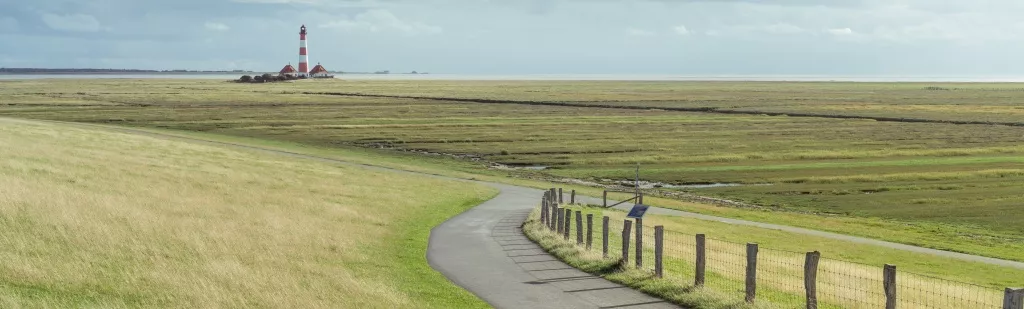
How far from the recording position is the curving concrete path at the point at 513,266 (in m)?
22.7

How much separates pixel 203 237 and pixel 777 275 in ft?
51.5

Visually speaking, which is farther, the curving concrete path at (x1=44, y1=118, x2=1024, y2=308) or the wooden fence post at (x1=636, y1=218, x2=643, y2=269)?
the wooden fence post at (x1=636, y1=218, x2=643, y2=269)

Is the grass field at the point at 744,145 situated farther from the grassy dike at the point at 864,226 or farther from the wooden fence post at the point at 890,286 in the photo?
the wooden fence post at the point at 890,286

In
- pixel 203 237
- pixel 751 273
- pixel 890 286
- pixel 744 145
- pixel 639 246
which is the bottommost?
pixel 744 145

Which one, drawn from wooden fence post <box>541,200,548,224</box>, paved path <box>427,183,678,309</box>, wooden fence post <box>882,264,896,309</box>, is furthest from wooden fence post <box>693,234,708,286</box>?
wooden fence post <box>541,200,548,224</box>

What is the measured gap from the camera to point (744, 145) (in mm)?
91500

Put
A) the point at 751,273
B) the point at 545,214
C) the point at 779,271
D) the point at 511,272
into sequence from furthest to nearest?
1. the point at 545,214
2. the point at 779,271
3. the point at 511,272
4. the point at 751,273

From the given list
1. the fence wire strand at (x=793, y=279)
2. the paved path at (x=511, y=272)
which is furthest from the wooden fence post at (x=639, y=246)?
the paved path at (x=511, y=272)

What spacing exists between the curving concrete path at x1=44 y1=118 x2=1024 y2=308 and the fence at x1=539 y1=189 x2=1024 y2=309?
5.30 ft

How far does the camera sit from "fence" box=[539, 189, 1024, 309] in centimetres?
2227

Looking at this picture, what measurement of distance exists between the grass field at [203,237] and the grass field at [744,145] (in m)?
20.4

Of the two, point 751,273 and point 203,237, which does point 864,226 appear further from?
point 203,237

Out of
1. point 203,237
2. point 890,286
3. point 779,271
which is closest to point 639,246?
point 779,271

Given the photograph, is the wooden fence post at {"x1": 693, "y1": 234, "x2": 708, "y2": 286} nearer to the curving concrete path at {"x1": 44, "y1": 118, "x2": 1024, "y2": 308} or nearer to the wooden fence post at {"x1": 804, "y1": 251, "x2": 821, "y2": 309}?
the curving concrete path at {"x1": 44, "y1": 118, "x2": 1024, "y2": 308}
